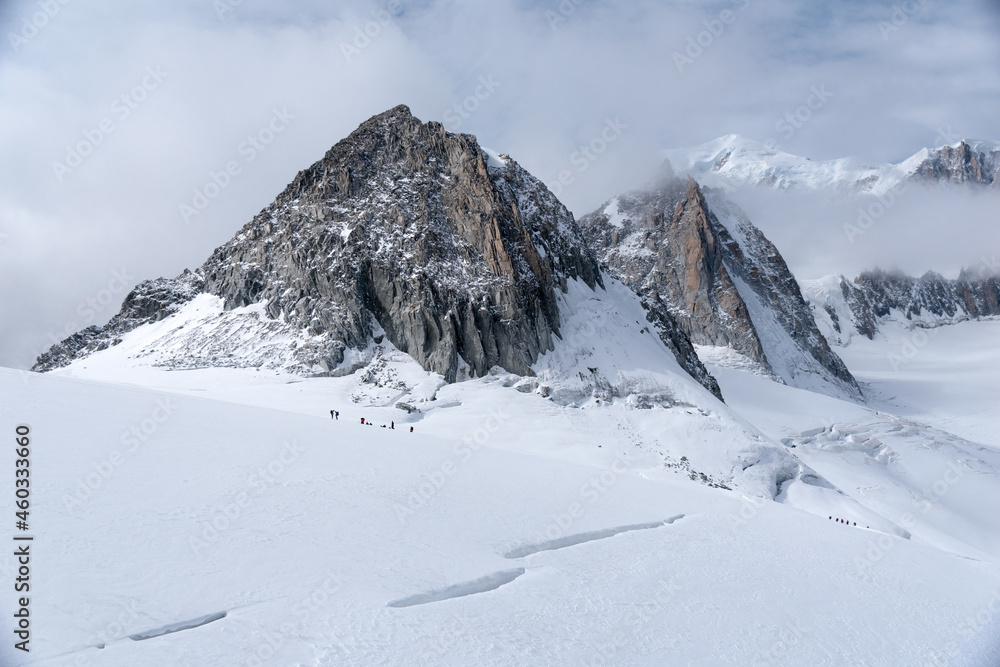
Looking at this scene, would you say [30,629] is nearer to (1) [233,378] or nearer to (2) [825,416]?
(1) [233,378]

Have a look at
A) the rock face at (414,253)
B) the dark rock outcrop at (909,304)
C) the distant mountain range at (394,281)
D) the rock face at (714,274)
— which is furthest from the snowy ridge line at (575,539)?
the dark rock outcrop at (909,304)

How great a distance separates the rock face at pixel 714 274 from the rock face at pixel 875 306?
A: 219 ft

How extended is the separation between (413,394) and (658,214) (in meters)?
90.5

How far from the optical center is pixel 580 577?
45.8 ft

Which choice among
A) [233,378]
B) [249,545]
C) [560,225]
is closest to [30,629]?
[249,545]

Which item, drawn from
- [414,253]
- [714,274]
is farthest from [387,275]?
[714,274]

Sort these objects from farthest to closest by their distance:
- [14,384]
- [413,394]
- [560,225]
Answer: [560,225], [413,394], [14,384]

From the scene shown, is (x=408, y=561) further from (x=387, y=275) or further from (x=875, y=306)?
(x=875, y=306)

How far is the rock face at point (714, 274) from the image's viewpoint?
10275cm

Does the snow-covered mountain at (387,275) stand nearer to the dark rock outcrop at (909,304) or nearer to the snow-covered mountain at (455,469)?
the snow-covered mountain at (455,469)

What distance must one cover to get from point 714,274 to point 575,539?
99.9m

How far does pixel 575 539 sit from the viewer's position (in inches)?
673

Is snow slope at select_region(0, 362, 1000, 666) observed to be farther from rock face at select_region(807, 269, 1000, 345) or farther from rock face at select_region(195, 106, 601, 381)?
rock face at select_region(807, 269, 1000, 345)

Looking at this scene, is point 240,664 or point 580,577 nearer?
point 240,664
